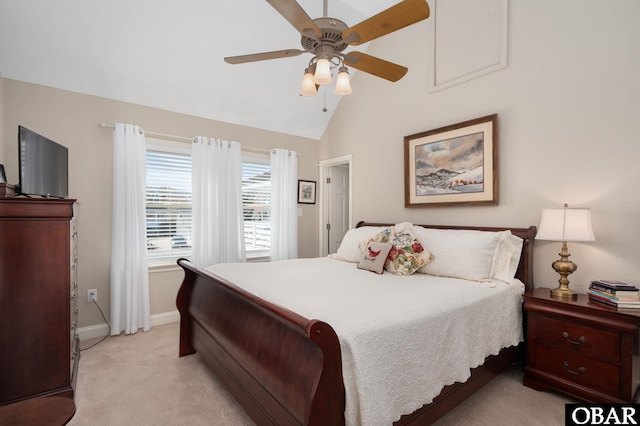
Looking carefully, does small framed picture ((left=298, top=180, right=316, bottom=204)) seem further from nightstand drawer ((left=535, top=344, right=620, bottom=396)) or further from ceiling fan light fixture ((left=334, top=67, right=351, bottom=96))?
nightstand drawer ((left=535, top=344, right=620, bottom=396))

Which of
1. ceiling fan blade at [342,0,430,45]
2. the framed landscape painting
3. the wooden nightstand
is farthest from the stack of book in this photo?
ceiling fan blade at [342,0,430,45]

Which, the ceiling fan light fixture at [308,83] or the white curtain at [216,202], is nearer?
the ceiling fan light fixture at [308,83]

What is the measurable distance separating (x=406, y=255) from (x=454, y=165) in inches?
44.6

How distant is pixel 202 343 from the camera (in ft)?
7.87

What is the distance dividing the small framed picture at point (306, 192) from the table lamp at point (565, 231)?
306cm

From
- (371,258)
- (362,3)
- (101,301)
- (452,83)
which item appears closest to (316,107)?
(362,3)

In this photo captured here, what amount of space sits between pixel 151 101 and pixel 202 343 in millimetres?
2664

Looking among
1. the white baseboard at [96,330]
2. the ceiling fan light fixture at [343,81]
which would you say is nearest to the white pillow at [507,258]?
the ceiling fan light fixture at [343,81]

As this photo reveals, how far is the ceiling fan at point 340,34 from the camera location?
157 cm

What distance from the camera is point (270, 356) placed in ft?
4.90

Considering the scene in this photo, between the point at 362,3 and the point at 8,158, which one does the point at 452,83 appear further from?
the point at 8,158

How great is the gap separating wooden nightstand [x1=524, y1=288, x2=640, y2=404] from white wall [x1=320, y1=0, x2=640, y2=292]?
18.7 inches

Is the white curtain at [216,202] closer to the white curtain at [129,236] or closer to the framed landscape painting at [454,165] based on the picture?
the white curtain at [129,236]

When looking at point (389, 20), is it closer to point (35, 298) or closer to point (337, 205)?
point (35, 298)
